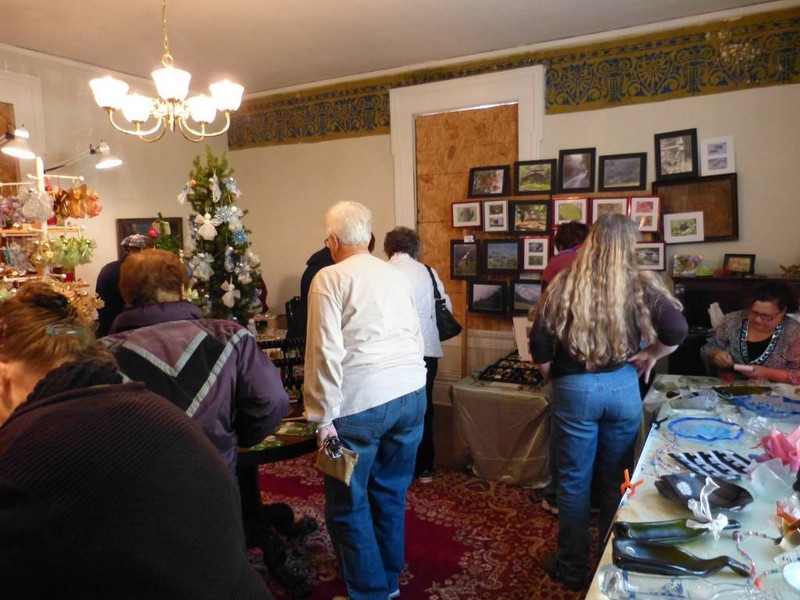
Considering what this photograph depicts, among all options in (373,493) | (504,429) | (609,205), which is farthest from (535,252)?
(373,493)

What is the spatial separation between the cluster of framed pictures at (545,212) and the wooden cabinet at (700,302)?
1.75ft

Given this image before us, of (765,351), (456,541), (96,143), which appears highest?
(96,143)

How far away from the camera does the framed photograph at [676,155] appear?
3986 mm

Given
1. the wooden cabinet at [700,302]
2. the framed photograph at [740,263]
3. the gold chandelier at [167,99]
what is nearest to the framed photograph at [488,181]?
the wooden cabinet at [700,302]

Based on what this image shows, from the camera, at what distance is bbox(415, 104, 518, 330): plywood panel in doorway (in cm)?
464

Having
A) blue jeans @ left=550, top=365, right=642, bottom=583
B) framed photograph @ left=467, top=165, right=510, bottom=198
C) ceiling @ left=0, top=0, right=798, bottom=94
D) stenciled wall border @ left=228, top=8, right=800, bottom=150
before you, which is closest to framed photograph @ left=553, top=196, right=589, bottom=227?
framed photograph @ left=467, top=165, right=510, bottom=198

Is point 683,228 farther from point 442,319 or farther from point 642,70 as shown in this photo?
point 442,319

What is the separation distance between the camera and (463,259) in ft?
16.0

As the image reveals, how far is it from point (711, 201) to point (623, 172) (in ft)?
2.04

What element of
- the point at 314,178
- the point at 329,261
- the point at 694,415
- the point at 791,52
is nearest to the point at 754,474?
the point at 694,415

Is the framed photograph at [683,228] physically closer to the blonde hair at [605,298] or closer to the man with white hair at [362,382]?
the blonde hair at [605,298]

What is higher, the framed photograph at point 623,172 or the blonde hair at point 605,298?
the framed photograph at point 623,172

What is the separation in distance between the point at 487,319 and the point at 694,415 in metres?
2.75

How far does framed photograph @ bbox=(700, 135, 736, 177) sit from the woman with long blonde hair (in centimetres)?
226
